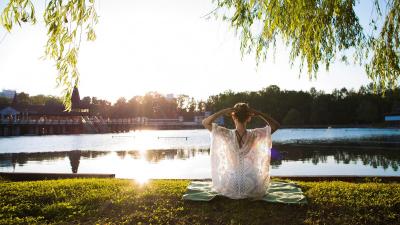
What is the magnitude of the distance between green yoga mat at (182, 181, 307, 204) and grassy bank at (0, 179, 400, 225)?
4.3 inches

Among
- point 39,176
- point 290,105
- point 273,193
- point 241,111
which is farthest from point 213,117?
point 290,105

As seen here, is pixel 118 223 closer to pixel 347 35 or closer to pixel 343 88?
pixel 347 35

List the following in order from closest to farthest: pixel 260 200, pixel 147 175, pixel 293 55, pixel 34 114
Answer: pixel 260 200, pixel 293 55, pixel 147 175, pixel 34 114

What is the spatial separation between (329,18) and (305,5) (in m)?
0.75

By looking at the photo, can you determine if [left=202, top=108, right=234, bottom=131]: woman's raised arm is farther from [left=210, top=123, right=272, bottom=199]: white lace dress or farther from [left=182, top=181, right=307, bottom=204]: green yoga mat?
[left=182, top=181, right=307, bottom=204]: green yoga mat

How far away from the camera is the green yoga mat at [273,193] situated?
534 centimetres

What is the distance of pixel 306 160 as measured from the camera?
63.3 feet

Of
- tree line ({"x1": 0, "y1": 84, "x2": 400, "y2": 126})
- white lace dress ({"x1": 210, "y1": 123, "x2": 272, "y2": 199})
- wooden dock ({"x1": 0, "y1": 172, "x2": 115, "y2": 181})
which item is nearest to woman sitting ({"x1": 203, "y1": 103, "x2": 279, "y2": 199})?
white lace dress ({"x1": 210, "y1": 123, "x2": 272, "y2": 199})

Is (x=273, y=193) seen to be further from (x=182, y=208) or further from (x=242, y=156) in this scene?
(x=182, y=208)

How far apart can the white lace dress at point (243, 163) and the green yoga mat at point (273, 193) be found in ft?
0.68

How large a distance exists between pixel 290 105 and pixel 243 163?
81181 millimetres

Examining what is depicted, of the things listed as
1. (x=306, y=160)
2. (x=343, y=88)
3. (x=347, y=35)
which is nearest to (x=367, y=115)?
(x=343, y=88)

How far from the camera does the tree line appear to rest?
71.7 metres

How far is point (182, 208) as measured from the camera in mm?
5211
